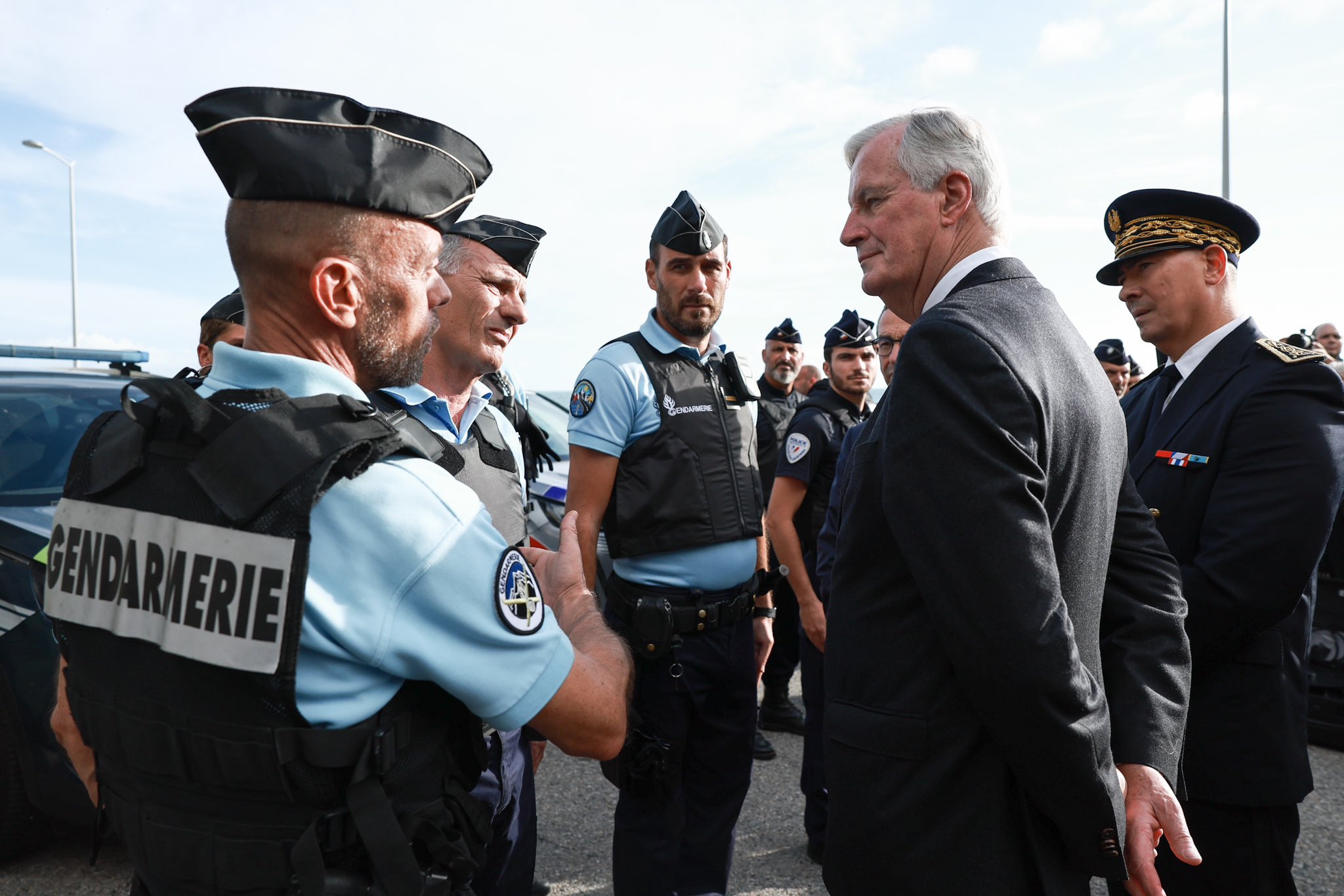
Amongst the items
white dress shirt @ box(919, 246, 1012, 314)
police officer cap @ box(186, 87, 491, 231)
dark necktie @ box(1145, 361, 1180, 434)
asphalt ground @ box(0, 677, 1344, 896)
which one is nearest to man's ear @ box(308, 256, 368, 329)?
police officer cap @ box(186, 87, 491, 231)

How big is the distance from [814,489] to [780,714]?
5.65ft

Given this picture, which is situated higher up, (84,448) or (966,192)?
(966,192)

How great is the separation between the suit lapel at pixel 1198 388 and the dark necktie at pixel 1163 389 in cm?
13

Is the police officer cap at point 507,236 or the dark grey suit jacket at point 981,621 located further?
the police officer cap at point 507,236

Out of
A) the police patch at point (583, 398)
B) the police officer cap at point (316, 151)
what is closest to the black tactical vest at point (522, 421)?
the police patch at point (583, 398)

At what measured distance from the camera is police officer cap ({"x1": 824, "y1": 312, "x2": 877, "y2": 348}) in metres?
4.47

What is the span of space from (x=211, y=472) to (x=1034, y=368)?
1283 millimetres

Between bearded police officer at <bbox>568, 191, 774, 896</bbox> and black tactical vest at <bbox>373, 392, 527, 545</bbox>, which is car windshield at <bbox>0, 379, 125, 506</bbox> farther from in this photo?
bearded police officer at <bbox>568, 191, 774, 896</bbox>

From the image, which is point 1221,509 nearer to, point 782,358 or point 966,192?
point 966,192

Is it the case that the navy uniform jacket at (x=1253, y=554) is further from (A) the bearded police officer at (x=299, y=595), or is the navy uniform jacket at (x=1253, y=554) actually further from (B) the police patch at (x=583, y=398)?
(B) the police patch at (x=583, y=398)

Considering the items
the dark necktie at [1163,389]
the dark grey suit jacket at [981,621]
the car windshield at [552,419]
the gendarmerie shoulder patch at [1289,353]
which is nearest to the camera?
the dark grey suit jacket at [981,621]

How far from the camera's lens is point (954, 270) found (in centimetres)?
169

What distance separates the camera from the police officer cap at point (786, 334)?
7.52 metres

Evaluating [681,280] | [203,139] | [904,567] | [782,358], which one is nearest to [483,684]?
[904,567]
